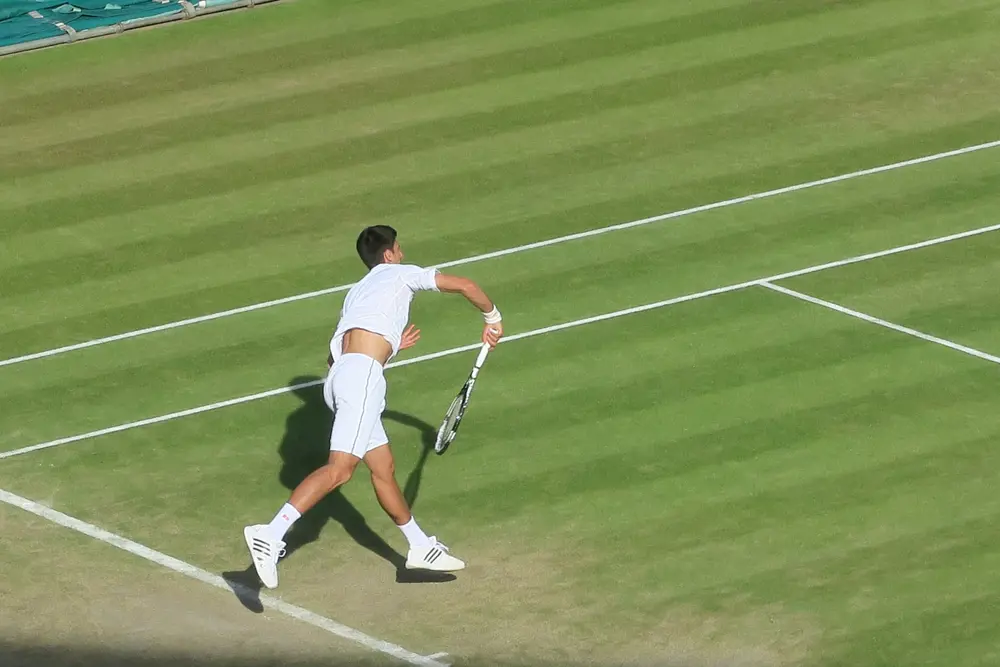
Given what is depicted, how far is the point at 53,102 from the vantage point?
2077cm

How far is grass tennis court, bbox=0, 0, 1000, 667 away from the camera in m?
11.4

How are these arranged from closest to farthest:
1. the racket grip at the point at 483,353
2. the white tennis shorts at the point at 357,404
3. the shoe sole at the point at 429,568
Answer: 1. the white tennis shorts at the point at 357,404
2. the shoe sole at the point at 429,568
3. the racket grip at the point at 483,353

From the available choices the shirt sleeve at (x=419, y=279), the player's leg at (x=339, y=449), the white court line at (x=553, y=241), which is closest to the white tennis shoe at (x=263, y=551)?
the player's leg at (x=339, y=449)

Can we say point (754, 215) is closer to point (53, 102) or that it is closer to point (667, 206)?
point (667, 206)

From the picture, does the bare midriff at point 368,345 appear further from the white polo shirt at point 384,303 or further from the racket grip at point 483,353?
the racket grip at point 483,353

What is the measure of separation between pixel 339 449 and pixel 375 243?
1541 millimetres

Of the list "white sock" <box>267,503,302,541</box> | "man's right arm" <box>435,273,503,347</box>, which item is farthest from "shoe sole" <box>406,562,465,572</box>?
"man's right arm" <box>435,273,503,347</box>

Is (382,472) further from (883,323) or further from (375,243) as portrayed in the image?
(883,323)

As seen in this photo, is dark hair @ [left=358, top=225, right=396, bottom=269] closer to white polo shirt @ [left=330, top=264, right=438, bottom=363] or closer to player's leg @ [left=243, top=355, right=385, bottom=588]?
white polo shirt @ [left=330, top=264, right=438, bottom=363]

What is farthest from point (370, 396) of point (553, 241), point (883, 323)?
point (553, 241)

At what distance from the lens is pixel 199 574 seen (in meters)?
11.9

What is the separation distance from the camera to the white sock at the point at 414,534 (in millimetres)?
11484

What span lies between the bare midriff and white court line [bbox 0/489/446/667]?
1.75 metres

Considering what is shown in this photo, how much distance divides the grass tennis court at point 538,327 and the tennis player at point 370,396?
0.50m
